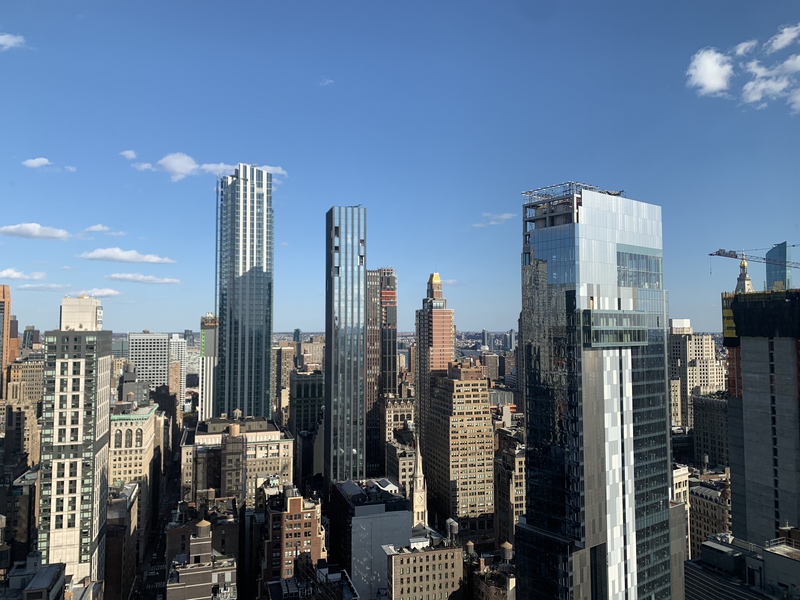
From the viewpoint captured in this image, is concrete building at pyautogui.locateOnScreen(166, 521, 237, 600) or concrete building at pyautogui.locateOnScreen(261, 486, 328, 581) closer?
concrete building at pyautogui.locateOnScreen(166, 521, 237, 600)

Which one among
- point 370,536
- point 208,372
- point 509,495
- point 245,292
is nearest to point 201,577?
point 370,536

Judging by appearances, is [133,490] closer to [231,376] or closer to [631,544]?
[231,376]

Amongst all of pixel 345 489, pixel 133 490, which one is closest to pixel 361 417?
pixel 345 489

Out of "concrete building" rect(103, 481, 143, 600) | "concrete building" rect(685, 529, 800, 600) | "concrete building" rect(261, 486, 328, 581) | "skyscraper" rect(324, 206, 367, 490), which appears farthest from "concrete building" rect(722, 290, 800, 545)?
"skyscraper" rect(324, 206, 367, 490)

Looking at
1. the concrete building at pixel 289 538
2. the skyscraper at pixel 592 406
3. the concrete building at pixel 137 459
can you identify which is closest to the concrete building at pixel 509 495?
the concrete building at pixel 289 538

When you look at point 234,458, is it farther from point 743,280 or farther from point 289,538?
point 743,280

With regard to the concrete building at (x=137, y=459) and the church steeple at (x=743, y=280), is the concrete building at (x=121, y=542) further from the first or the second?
the church steeple at (x=743, y=280)

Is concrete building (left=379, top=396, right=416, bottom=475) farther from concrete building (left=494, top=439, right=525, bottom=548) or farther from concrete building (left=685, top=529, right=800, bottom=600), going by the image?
concrete building (left=685, top=529, right=800, bottom=600)
